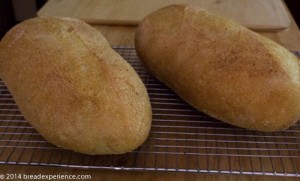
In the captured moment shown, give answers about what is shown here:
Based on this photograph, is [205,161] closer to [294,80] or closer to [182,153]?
[182,153]

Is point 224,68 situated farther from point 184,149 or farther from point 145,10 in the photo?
point 145,10

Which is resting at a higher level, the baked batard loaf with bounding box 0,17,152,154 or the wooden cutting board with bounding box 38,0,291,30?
the baked batard loaf with bounding box 0,17,152,154

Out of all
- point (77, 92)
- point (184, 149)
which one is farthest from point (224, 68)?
point (77, 92)

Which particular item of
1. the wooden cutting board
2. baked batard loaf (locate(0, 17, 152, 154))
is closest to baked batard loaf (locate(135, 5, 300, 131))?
baked batard loaf (locate(0, 17, 152, 154))

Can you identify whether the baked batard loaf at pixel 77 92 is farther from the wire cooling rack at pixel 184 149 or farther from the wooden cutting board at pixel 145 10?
the wooden cutting board at pixel 145 10

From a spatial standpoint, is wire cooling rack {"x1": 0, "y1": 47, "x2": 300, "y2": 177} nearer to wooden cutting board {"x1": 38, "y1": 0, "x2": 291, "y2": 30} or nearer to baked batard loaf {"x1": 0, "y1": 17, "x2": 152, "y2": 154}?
baked batard loaf {"x1": 0, "y1": 17, "x2": 152, "y2": 154}

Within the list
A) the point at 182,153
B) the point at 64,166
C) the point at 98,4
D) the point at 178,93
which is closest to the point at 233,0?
the point at 98,4
